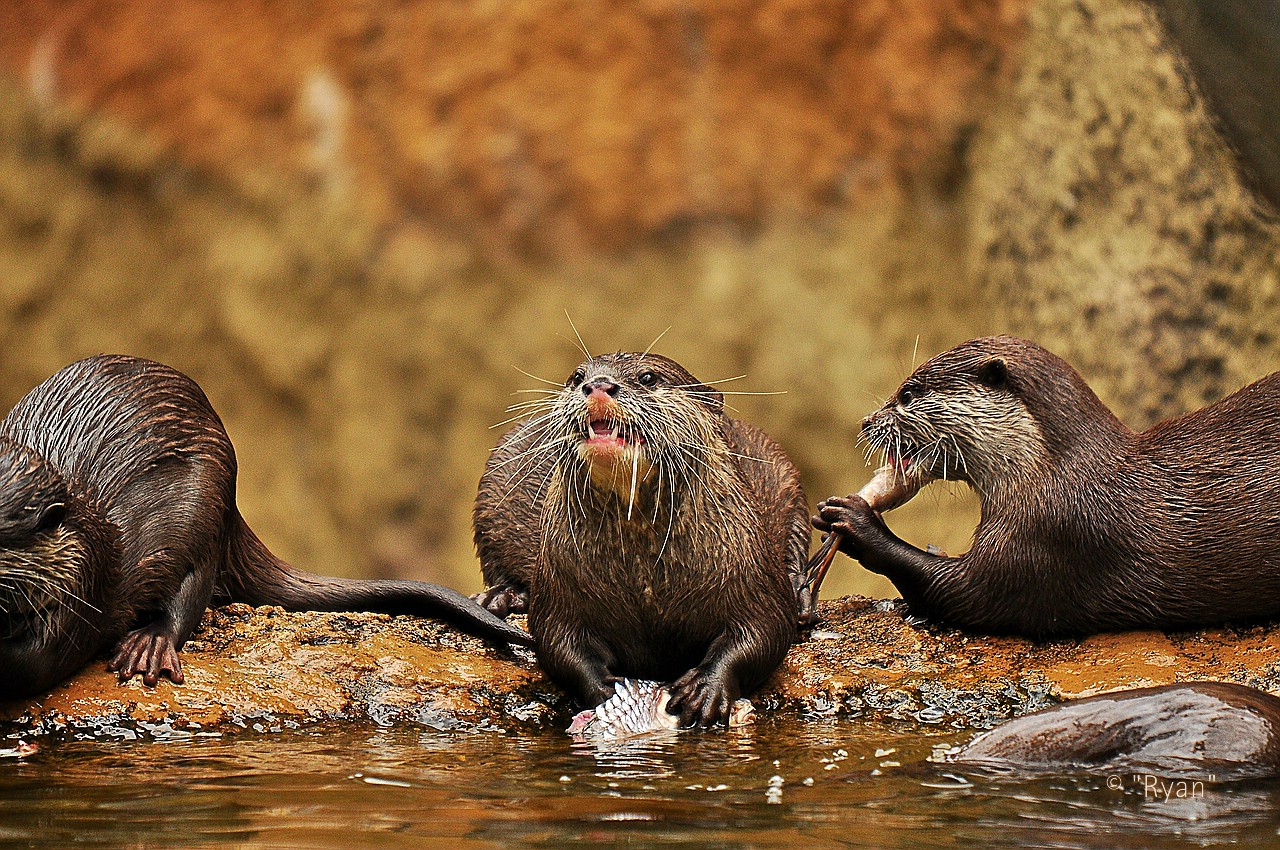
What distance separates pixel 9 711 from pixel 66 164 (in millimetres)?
3359

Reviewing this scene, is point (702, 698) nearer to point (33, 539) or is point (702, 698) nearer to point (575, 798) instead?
point (575, 798)

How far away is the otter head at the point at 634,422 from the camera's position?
3.14 metres

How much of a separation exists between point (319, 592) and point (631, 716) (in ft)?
3.70

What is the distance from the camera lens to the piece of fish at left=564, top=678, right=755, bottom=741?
3072 millimetres

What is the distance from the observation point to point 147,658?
3234mm

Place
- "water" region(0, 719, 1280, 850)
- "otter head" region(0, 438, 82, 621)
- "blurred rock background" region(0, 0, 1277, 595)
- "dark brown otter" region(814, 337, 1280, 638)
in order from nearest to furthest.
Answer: "water" region(0, 719, 1280, 850)
"otter head" region(0, 438, 82, 621)
"dark brown otter" region(814, 337, 1280, 638)
"blurred rock background" region(0, 0, 1277, 595)

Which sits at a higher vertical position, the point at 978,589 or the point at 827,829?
the point at 978,589

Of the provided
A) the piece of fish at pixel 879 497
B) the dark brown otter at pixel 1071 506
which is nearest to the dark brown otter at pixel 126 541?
the piece of fish at pixel 879 497

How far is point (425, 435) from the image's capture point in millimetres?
5852

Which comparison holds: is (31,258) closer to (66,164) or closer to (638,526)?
(66,164)

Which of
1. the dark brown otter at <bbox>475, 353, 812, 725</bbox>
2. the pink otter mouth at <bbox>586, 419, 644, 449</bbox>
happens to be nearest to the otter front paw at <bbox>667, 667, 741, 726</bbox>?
the dark brown otter at <bbox>475, 353, 812, 725</bbox>

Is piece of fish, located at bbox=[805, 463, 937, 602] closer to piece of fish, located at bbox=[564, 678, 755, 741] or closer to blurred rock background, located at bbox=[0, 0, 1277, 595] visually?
piece of fish, located at bbox=[564, 678, 755, 741]

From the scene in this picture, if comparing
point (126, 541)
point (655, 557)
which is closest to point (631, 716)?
point (655, 557)

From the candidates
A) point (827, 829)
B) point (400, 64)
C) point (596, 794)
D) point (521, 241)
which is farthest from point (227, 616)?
point (400, 64)
